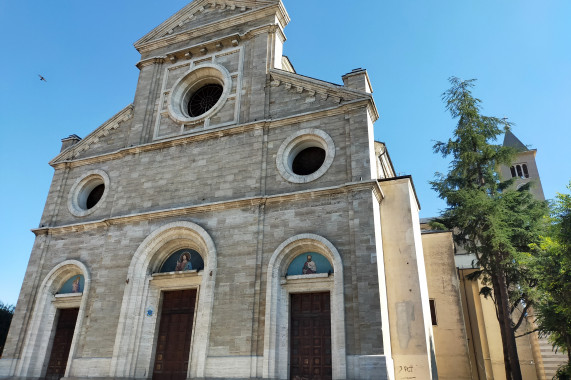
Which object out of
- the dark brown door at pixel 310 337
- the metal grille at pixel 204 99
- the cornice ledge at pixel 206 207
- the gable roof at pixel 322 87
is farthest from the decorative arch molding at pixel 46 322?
the gable roof at pixel 322 87

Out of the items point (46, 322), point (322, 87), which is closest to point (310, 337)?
point (322, 87)

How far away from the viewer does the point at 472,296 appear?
2120cm

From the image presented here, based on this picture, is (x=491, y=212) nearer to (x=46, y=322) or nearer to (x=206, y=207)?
(x=206, y=207)

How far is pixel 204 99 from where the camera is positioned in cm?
1828

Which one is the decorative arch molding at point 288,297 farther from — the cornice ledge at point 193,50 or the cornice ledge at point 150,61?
the cornice ledge at point 150,61

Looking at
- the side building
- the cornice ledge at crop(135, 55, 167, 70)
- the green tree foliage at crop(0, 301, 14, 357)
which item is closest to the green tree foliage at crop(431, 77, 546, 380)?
the side building

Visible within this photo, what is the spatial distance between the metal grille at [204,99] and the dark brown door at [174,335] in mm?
7514

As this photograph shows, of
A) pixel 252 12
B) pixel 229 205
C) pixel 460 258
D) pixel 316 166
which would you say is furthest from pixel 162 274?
pixel 460 258

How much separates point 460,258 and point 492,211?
10.6 meters

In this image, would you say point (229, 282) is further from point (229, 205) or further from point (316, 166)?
point (316, 166)

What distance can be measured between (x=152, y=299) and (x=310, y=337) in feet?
19.0

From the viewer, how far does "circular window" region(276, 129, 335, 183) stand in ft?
46.6

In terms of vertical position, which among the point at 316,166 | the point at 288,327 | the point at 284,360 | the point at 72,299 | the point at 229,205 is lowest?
the point at 284,360

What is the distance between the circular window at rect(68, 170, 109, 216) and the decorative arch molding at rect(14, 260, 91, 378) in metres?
2.54
